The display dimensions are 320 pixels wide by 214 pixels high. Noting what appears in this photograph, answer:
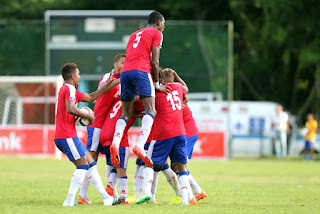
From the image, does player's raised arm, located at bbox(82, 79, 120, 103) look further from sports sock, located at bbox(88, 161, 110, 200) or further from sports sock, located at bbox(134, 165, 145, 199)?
sports sock, located at bbox(134, 165, 145, 199)

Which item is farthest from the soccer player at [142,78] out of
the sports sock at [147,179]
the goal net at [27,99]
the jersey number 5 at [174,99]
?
the goal net at [27,99]

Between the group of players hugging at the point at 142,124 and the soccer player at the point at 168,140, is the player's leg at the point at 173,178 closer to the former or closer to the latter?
the group of players hugging at the point at 142,124

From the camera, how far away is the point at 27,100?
99.0ft

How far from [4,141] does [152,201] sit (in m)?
17.6

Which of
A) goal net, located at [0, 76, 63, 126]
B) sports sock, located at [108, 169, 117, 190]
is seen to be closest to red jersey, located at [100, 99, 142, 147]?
sports sock, located at [108, 169, 117, 190]

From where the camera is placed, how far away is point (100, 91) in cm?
987

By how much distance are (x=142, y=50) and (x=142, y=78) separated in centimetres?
44

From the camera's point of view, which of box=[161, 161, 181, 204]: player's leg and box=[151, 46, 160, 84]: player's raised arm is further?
box=[161, 161, 181, 204]: player's leg

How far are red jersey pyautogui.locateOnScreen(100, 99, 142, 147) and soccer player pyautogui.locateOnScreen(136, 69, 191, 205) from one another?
0.59 m

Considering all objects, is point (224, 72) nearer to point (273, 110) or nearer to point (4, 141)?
point (273, 110)

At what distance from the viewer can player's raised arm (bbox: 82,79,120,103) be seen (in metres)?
9.66

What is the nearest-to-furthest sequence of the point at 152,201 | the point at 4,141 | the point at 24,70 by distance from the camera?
the point at 152,201
the point at 4,141
the point at 24,70

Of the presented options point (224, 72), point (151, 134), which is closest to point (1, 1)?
point (224, 72)

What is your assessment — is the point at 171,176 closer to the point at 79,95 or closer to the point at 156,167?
the point at 156,167
